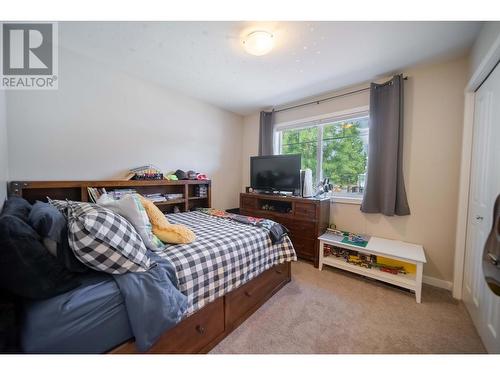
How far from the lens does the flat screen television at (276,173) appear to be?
289 centimetres

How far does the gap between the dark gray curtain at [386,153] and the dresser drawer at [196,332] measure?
6.96 feet

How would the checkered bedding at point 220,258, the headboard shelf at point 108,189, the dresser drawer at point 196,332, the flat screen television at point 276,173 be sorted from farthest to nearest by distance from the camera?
the flat screen television at point 276,173 < the headboard shelf at point 108,189 < the checkered bedding at point 220,258 < the dresser drawer at point 196,332

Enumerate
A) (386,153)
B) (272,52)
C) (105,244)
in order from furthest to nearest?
(386,153) < (272,52) < (105,244)

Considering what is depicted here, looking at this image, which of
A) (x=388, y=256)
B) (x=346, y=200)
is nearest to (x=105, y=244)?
(x=388, y=256)

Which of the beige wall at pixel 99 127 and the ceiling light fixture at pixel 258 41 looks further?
the beige wall at pixel 99 127

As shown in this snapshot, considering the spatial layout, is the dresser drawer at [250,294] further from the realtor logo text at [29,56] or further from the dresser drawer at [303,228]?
the realtor logo text at [29,56]

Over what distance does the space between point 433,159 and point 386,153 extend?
45cm

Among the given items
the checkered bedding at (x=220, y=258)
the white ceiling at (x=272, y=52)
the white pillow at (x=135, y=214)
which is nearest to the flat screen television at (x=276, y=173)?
the white ceiling at (x=272, y=52)

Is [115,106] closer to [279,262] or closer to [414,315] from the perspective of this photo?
[279,262]

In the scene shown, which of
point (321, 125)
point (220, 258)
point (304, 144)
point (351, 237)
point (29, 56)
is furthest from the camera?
point (304, 144)

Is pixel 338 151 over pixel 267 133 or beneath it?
beneath

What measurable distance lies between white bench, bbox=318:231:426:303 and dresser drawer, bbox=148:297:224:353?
158 centimetres

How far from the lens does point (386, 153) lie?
235cm

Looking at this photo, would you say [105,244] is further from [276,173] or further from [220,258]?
[276,173]
